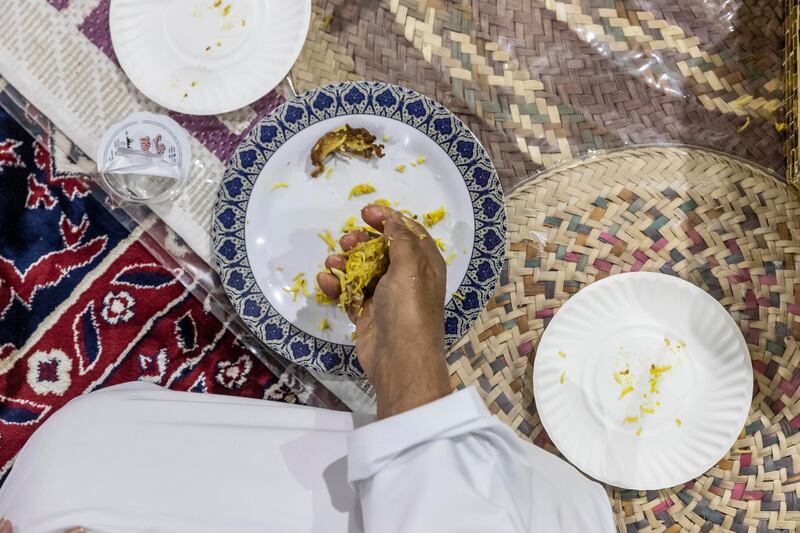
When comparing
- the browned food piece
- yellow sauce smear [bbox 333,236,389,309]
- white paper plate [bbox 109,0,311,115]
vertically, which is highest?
white paper plate [bbox 109,0,311,115]

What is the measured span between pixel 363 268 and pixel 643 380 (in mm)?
553

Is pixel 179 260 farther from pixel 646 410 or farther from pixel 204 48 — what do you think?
pixel 646 410

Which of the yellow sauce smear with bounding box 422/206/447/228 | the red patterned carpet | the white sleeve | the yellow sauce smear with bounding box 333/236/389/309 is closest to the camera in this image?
the white sleeve

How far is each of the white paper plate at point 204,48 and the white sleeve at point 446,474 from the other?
0.70 meters

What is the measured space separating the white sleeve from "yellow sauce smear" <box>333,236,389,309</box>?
309mm

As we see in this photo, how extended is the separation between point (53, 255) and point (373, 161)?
76 centimetres

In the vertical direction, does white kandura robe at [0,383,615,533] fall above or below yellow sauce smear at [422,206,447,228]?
below

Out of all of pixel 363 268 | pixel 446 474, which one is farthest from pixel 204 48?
pixel 446 474

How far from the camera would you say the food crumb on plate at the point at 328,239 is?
4.04 feet

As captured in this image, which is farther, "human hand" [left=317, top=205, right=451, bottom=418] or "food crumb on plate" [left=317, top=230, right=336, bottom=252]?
"food crumb on plate" [left=317, top=230, right=336, bottom=252]

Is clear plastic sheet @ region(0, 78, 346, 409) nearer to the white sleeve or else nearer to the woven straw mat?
the woven straw mat

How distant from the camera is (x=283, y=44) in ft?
4.03

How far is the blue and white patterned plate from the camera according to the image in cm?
119

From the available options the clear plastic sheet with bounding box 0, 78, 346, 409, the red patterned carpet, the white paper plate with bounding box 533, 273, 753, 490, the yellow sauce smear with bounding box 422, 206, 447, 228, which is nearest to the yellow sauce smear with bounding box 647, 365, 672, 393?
the white paper plate with bounding box 533, 273, 753, 490
